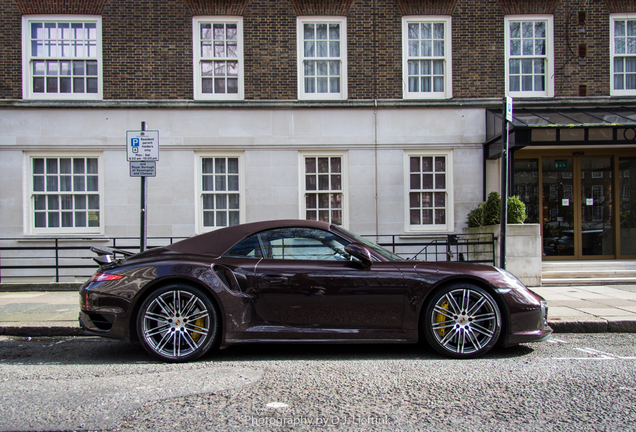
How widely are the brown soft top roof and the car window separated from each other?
49 mm

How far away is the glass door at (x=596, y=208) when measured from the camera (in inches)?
450

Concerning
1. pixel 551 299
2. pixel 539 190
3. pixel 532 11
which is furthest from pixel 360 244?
pixel 532 11

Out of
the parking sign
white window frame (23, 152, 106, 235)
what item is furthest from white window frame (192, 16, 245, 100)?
the parking sign

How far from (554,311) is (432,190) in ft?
17.1

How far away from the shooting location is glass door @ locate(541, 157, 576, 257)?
11.4 meters

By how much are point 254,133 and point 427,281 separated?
7708 millimetres

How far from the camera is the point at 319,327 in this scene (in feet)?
14.4

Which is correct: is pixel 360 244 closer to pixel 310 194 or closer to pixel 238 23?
pixel 310 194

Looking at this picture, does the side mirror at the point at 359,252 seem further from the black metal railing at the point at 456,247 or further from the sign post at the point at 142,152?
the black metal railing at the point at 456,247

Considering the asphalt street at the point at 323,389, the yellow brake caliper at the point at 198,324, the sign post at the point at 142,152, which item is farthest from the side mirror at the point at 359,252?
the sign post at the point at 142,152

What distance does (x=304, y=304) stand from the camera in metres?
4.38

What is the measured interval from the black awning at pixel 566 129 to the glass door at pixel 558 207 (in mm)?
1273

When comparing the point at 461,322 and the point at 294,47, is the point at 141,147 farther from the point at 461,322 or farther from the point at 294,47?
the point at 294,47

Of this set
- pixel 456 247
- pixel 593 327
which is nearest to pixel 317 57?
pixel 456 247
